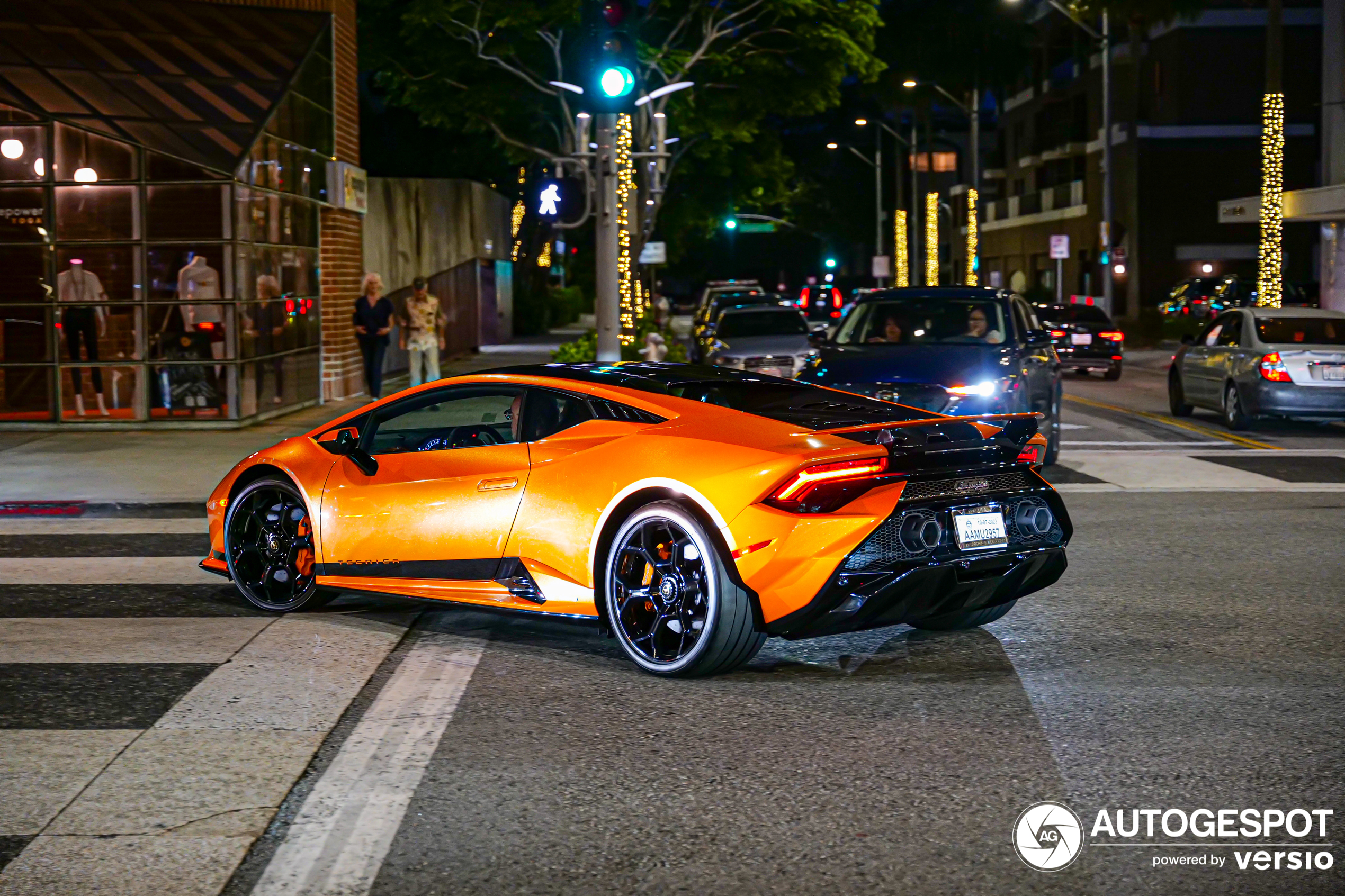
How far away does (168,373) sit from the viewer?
62.6 feet

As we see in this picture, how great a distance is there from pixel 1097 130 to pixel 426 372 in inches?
2178

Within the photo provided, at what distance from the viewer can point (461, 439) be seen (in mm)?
8133

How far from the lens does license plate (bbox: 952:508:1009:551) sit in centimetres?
679

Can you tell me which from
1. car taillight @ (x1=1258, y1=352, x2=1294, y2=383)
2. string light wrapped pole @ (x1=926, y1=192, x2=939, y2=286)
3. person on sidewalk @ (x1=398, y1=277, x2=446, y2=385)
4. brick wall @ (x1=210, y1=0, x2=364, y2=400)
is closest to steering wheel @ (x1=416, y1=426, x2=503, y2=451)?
car taillight @ (x1=1258, y1=352, x2=1294, y2=383)

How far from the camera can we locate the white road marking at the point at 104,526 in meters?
11.5

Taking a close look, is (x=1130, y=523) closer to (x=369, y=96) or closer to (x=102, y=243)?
(x=102, y=243)

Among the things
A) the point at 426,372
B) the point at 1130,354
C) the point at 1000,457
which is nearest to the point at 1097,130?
the point at 1130,354

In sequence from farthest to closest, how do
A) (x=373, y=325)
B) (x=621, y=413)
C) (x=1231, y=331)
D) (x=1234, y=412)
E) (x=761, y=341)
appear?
(x=761, y=341) → (x=373, y=325) → (x=1231, y=331) → (x=1234, y=412) → (x=621, y=413)

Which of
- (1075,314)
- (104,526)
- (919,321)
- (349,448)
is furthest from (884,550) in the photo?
(1075,314)

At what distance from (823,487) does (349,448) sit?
2831 mm

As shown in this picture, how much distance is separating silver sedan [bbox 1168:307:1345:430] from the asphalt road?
30.7ft

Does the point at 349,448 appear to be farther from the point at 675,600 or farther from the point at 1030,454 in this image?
the point at 1030,454

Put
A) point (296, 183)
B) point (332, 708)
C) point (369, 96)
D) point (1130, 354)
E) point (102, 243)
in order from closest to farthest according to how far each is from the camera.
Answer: point (332, 708) < point (102, 243) < point (296, 183) < point (1130, 354) < point (369, 96)

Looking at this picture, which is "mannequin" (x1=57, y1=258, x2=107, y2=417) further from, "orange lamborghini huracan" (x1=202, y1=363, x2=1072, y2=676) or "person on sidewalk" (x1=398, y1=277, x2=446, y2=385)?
"orange lamborghini huracan" (x1=202, y1=363, x2=1072, y2=676)
